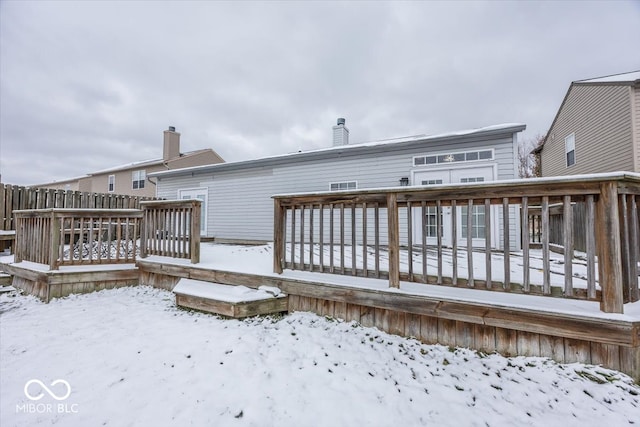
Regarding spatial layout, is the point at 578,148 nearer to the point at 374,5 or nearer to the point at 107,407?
the point at 374,5

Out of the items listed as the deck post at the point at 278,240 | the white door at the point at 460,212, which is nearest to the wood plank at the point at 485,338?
the deck post at the point at 278,240

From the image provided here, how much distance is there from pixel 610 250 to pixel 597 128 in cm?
1002

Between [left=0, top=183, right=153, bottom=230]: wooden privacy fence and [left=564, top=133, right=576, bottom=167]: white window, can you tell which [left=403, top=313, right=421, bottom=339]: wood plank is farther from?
[left=564, top=133, right=576, bottom=167]: white window

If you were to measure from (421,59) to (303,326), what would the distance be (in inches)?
469

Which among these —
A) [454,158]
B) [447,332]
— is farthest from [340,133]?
[447,332]

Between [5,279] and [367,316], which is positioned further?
[5,279]

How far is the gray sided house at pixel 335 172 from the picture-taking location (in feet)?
18.7

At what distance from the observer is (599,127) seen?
329 inches

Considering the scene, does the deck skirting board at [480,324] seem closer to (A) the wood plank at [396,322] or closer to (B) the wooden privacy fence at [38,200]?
(A) the wood plank at [396,322]

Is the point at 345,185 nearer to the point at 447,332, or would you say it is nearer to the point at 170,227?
the point at 170,227

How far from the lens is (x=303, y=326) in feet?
9.33

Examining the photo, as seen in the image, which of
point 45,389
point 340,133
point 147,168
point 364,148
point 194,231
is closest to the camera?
point 45,389

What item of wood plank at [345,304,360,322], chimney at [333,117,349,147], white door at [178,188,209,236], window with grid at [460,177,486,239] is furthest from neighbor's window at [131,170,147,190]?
wood plank at [345,304,360,322]

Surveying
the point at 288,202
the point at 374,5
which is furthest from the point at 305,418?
the point at 374,5
